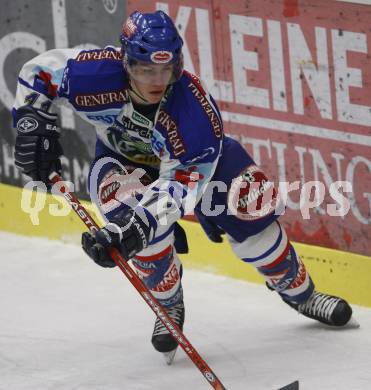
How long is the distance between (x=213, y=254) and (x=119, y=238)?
1.77 metres

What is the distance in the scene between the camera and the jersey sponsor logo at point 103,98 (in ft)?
15.1

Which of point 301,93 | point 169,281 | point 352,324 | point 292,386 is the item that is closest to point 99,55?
point 169,281

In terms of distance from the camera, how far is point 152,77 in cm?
443

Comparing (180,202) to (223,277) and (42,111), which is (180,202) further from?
(223,277)

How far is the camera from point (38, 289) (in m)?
5.99

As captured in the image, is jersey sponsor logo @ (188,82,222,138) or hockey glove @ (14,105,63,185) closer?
jersey sponsor logo @ (188,82,222,138)

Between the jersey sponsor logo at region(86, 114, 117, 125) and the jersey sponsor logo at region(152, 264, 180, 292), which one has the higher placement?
the jersey sponsor logo at region(86, 114, 117, 125)

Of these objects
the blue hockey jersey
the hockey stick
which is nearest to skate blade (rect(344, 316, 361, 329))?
the blue hockey jersey

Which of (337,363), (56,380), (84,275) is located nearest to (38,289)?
(84,275)

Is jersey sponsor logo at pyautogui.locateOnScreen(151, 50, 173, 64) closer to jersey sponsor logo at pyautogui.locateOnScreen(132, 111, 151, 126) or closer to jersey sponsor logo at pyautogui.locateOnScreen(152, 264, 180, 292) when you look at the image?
jersey sponsor logo at pyautogui.locateOnScreen(132, 111, 151, 126)

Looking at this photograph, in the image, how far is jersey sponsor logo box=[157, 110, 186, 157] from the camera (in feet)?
14.7

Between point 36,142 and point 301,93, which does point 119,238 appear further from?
point 301,93

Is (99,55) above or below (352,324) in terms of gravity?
above

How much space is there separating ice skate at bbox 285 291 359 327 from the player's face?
117 cm
